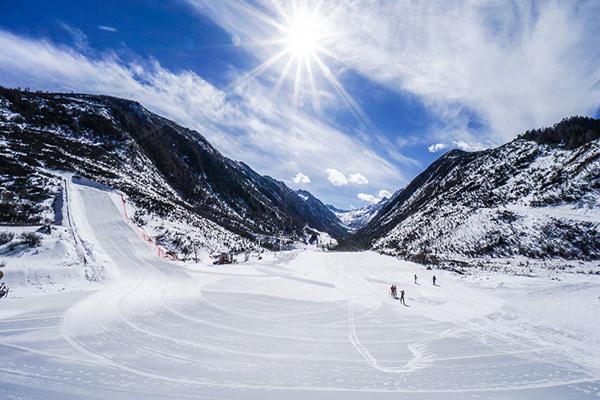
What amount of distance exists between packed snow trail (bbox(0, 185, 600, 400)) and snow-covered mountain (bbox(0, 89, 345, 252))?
22832 mm

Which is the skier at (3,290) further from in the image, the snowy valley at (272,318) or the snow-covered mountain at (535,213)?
the snow-covered mountain at (535,213)

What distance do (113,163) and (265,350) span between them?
267 feet

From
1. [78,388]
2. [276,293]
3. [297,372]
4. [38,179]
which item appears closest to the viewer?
[78,388]

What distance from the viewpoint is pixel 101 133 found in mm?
86875

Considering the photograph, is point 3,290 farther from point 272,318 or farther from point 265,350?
point 265,350

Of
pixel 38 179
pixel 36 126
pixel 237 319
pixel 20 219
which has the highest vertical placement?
pixel 36 126

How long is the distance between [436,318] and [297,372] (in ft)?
31.6

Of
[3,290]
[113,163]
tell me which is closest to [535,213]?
[3,290]

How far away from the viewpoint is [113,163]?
72.6 meters

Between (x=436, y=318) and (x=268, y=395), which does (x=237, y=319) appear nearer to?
(x=268, y=395)

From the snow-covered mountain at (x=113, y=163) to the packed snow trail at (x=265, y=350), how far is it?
2283 centimetres

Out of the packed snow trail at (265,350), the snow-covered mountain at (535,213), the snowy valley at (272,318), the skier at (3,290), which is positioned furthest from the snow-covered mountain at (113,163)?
the snow-covered mountain at (535,213)

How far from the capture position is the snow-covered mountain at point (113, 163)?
38331 mm

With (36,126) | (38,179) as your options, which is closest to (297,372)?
(38,179)
